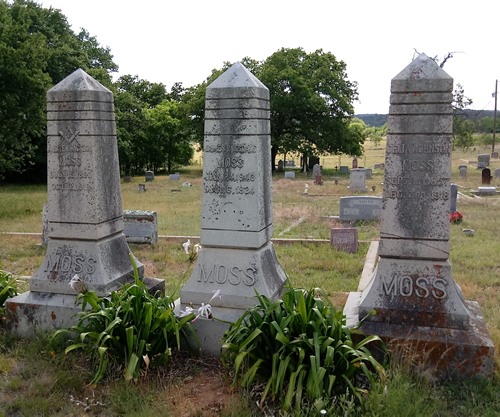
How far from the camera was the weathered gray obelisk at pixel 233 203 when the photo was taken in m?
4.64

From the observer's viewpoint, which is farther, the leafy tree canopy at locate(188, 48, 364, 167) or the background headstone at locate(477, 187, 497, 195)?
the leafy tree canopy at locate(188, 48, 364, 167)

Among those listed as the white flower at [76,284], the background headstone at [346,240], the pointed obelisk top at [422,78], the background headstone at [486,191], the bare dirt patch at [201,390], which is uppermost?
the pointed obelisk top at [422,78]

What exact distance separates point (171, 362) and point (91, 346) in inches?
28.0

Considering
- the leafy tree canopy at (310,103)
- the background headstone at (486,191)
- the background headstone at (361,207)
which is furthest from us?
the leafy tree canopy at (310,103)

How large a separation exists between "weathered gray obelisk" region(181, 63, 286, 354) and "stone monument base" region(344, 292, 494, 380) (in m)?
1.21

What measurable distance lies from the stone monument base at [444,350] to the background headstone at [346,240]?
544 centimetres

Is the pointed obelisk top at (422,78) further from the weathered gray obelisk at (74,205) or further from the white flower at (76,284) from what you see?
the white flower at (76,284)

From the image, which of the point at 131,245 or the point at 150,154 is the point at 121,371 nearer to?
the point at 131,245

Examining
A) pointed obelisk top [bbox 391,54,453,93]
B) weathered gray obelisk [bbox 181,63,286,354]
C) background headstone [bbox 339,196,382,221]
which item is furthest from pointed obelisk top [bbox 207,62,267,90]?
background headstone [bbox 339,196,382,221]

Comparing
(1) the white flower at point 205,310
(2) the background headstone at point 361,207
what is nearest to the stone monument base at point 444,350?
(1) the white flower at point 205,310

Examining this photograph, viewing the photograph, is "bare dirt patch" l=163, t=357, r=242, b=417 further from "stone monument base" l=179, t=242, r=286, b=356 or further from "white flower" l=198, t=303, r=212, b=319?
"white flower" l=198, t=303, r=212, b=319

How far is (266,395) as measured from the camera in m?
3.77

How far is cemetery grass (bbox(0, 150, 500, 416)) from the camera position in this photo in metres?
3.72

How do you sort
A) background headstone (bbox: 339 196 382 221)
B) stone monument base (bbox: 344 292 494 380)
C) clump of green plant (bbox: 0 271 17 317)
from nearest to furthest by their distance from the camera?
stone monument base (bbox: 344 292 494 380), clump of green plant (bbox: 0 271 17 317), background headstone (bbox: 339 196 382 221)
